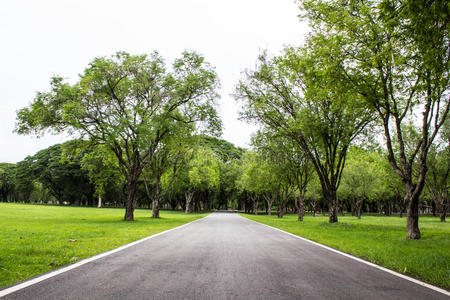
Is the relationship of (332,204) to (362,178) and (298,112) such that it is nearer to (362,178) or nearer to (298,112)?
(298,112)

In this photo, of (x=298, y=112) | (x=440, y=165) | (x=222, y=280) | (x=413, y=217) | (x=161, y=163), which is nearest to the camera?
(x=222, y=280)

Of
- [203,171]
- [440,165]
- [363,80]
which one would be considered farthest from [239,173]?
[363,80]

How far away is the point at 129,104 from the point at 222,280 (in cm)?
1973

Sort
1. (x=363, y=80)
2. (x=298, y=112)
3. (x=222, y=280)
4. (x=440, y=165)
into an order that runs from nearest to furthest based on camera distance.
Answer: (x=222, y=280) < (x=363, y=80) < (x=298, y=112) < (x=440, y=165)

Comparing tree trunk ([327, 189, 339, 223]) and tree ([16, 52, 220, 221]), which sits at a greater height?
tree ([16, 52, 220, 221])

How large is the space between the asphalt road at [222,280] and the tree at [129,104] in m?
14.1

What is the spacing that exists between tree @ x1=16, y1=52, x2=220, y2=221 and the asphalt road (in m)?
14.1

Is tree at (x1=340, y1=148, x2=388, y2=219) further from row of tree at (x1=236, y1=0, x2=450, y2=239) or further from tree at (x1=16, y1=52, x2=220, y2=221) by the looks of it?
tree at (x1=16, y1=52, x2=220, y2=221)

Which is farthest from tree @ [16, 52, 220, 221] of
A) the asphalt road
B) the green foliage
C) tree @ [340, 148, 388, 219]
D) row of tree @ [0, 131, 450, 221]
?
tree @ [340, 148, 388, 219]

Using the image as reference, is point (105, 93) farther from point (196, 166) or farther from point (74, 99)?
point (196, 166)

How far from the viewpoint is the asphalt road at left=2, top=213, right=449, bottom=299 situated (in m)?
3.66

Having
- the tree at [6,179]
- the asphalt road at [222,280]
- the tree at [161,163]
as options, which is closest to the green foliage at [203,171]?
the tree at [161,163]

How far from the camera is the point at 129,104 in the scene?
21812mm

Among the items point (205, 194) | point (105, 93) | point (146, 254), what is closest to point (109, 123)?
point (105, 93)
